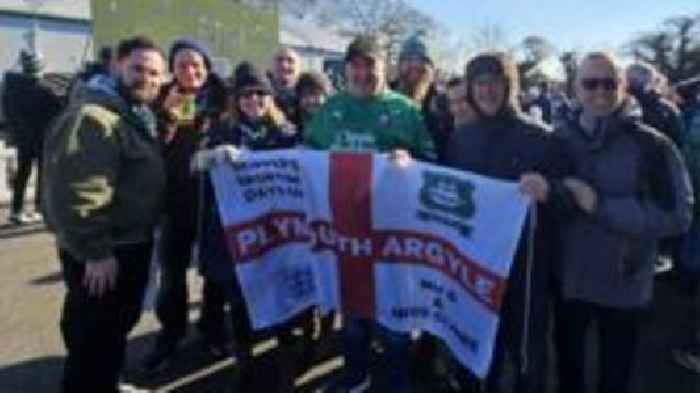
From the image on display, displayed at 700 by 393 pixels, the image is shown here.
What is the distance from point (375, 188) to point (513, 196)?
83 cm

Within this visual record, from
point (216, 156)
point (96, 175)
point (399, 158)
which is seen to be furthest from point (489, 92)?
point (96, 175)

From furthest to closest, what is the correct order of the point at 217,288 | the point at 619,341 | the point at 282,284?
the point at 217,288 → the point at 282,284 → the point at 619,341

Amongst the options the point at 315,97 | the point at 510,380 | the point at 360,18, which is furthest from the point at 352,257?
the point at 360,18

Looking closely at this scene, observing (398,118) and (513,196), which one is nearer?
(513,196)

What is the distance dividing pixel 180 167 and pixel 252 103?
0.65m

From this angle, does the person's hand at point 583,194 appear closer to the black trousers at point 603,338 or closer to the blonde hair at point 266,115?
the black trousers at point 603,338

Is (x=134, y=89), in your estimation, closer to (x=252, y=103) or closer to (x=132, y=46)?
(x=132, y=46)

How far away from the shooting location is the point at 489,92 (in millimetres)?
4988

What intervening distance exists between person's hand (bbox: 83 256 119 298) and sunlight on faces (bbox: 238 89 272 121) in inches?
57.4

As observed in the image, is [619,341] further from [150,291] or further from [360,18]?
[360,18]

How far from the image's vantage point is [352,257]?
18.6ft

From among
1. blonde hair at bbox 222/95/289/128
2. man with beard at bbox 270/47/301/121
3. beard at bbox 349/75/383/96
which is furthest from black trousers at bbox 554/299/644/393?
man with beard at bbox 270/47/301/121

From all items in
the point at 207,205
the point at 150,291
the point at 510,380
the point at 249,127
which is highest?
the point at 249,127

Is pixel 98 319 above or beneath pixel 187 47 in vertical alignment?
beneath
